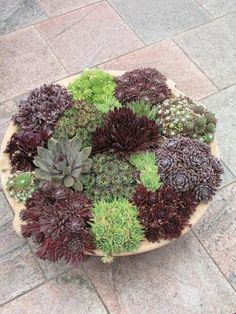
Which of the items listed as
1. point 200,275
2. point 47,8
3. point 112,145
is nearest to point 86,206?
point 112,145

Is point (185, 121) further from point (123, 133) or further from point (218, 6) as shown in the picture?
point (218, 6)

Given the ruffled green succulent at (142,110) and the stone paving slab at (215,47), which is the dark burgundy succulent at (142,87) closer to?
the ruffled green succulent at (142,110)

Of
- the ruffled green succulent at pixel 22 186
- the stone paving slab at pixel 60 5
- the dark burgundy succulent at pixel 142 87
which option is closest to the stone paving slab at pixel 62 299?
the ruffled green succulent at pixel 22 186

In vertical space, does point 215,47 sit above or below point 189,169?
below

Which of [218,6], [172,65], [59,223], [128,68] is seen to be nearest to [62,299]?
[59,223]

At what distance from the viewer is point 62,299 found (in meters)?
2.92

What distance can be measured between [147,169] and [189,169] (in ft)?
0.79

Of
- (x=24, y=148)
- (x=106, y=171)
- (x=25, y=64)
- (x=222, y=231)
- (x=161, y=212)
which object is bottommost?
(x=222, y=231)

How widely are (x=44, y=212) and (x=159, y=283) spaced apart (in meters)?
0.89

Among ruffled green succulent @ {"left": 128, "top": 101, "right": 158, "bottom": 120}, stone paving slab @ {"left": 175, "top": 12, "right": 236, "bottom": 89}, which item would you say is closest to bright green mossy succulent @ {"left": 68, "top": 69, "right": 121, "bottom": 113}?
ruffled green succulent @ {"left": 128, "top": 101, "right": 158, "bottom": 120}

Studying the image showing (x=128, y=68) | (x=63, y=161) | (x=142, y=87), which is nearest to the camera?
(x=63, y=161)

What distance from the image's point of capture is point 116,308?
2881mm

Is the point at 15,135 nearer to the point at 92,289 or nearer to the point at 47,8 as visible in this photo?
the point at 92,289

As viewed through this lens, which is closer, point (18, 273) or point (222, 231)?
point (18, 273)
